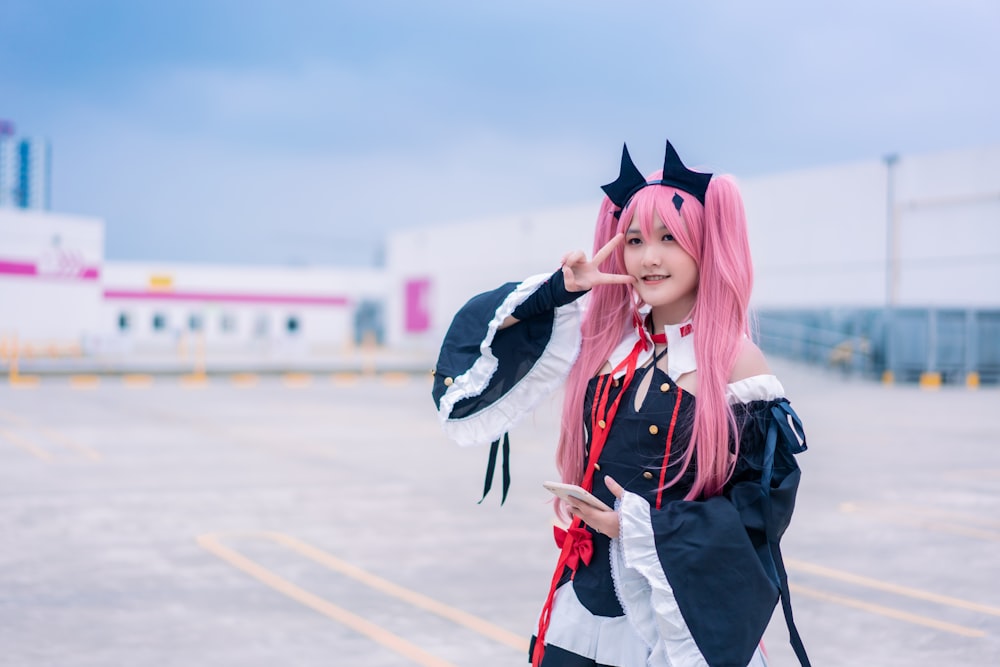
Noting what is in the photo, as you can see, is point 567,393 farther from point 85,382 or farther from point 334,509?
point 85,382

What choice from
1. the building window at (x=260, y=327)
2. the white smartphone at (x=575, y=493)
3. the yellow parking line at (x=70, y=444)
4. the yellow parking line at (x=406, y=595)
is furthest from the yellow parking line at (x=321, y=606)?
the building window at (x=260, y=327)

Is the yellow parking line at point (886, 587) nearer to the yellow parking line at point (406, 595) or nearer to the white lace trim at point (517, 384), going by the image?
the yellow parking line at point (406, 595)

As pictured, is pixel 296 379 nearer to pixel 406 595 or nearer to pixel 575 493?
pixel 406 595

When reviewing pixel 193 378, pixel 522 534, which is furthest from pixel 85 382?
pixel 522 534

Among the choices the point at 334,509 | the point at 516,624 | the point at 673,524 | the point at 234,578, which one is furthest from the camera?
the point at 334,509

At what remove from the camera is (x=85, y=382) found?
80.1 ft

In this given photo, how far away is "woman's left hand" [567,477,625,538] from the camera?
213cm

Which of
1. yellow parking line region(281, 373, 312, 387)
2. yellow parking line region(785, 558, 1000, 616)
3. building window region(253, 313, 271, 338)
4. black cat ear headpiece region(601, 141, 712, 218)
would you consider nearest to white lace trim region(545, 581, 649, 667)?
black cat ear headpiece region(601, 141, 712, 218)

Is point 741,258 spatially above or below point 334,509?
above

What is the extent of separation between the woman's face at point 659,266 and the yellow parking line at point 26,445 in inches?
391

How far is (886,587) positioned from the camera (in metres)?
5.95

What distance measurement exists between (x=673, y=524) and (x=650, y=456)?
21 cm

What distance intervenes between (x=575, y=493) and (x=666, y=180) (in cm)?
75

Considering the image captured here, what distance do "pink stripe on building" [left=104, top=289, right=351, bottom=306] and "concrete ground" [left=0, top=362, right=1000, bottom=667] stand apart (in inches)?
1531
